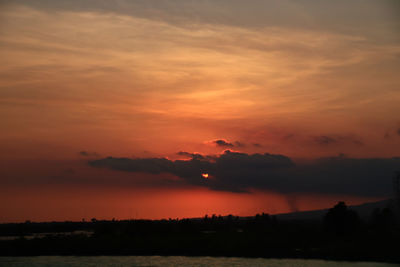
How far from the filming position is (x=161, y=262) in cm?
11975

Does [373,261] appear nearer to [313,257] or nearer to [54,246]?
[313,257]

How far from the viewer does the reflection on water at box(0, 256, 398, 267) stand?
113m

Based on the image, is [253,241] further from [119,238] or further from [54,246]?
[54,246]

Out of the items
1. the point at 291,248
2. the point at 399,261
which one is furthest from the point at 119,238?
the point at 399,261

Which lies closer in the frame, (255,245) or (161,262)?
(161,262)

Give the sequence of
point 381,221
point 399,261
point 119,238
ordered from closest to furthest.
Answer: point 399,261 → point 119,238 → point 381,221

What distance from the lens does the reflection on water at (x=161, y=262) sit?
371ft

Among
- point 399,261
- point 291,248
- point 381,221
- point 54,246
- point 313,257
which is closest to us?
point 399,261

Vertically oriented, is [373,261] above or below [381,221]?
below

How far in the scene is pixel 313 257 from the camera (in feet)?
395

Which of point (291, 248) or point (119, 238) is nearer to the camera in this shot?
point (291, 248)

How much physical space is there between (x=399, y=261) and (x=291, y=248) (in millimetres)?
28277

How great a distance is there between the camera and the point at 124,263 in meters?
118

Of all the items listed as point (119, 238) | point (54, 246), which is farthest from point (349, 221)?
point (54, 246)
